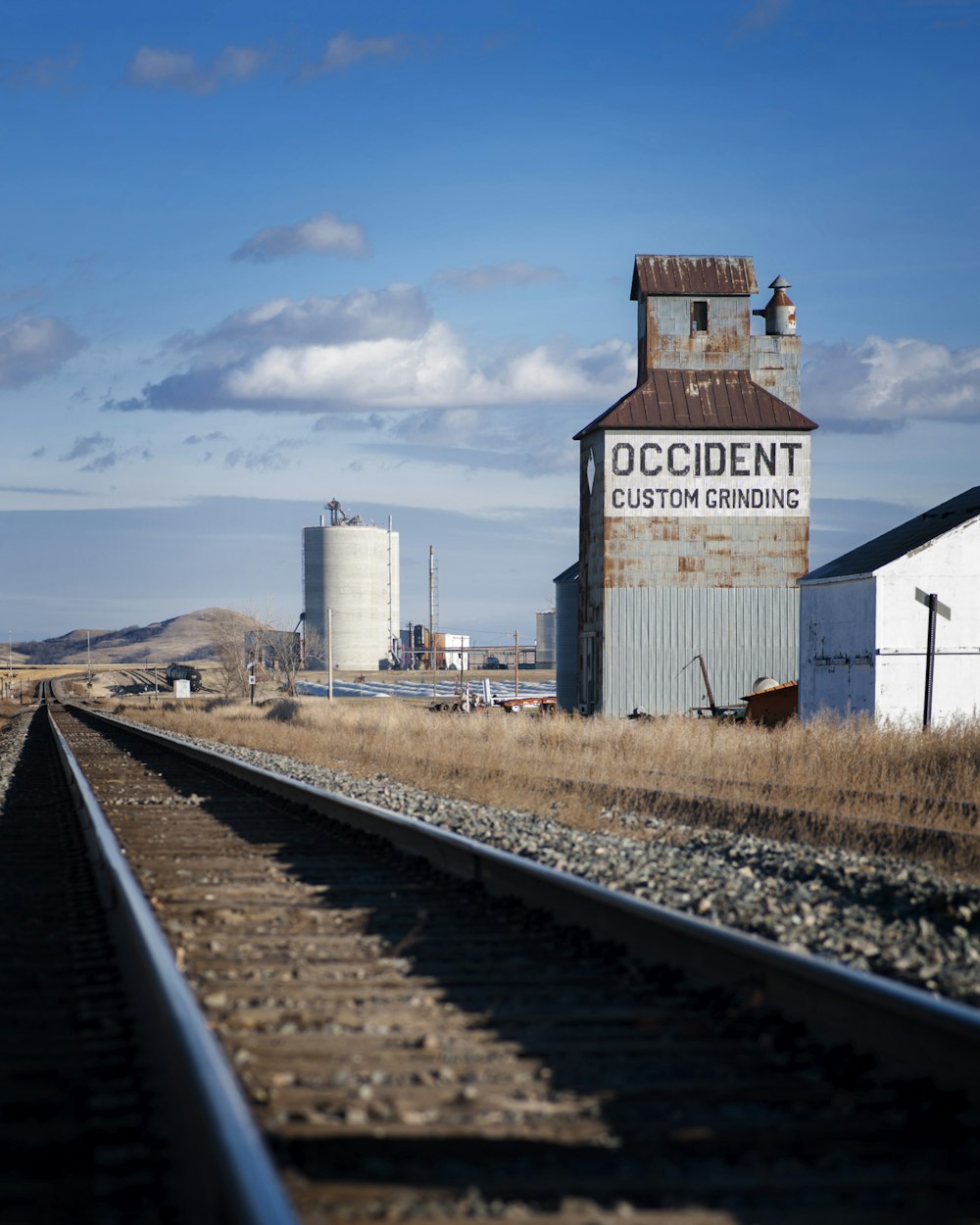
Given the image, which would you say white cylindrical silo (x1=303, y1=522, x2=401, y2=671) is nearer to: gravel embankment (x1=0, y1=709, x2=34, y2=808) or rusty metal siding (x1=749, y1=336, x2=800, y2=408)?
gravel embankment (x1=0, y1=709, x2=34, y2=808)

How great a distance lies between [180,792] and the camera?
50.3 feet

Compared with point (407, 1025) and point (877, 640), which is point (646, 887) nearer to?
point (407, 1025)

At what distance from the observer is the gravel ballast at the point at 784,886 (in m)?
6.38

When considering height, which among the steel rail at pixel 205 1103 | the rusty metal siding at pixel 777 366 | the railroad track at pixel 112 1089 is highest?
the rusty metal siding at pixel 777 366

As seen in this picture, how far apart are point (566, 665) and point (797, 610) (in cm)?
845

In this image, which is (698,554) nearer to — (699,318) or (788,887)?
(699,318)

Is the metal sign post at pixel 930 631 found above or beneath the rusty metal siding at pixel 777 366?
beneath

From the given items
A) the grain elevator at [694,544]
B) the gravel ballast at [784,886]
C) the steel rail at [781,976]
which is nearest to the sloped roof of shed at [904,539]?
the grain elevator at [694,544]

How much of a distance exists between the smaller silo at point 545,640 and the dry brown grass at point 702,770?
112 metres

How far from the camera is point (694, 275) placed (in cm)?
3484

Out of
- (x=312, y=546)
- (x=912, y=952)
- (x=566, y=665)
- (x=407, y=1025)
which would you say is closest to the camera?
(x=407, y=1025)

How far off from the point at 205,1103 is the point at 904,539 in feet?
88.5

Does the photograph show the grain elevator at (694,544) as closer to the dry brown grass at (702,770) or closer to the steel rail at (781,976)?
the dry brown grass at (702,770)

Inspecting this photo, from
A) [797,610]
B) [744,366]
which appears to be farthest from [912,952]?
[744,366]
